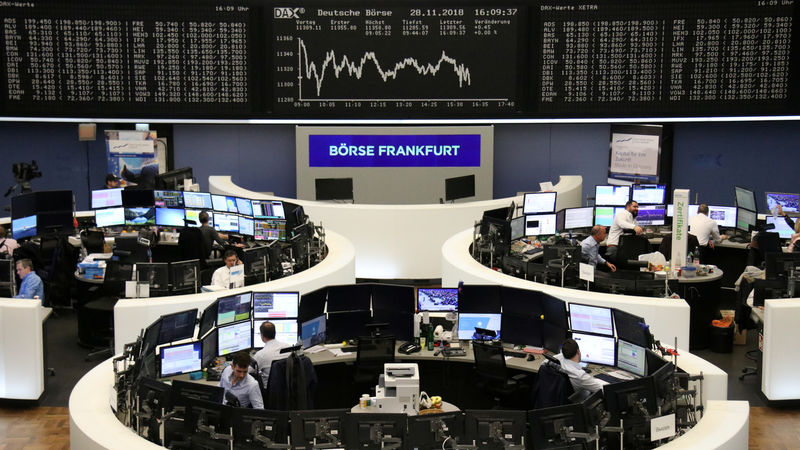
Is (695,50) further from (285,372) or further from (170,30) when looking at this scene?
(285,372)

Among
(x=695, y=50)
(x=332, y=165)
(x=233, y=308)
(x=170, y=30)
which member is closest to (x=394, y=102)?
(x=332, y=165)

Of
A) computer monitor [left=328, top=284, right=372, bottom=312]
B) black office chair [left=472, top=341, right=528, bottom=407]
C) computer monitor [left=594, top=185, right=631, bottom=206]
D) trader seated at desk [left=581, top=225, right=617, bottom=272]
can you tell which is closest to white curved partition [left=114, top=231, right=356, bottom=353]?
computer monitor [left=328, top=284, right=372, bottom=312]

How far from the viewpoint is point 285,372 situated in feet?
27.2

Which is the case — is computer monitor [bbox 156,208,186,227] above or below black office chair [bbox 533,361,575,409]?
above

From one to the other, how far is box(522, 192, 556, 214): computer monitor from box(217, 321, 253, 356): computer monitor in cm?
556

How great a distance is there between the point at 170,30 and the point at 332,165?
3370 millimetres

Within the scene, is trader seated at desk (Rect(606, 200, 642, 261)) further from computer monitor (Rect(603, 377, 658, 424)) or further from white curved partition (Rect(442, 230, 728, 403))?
computer monitor (Rect(603, 377, 658, 424))

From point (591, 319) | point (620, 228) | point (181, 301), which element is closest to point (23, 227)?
point (181, 301)

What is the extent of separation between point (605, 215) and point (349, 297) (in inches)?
234

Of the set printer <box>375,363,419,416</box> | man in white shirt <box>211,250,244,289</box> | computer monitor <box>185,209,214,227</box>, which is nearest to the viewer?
printer <box>375,363,419,416</box>

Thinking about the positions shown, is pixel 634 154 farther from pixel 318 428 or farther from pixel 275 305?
pixel 318 428

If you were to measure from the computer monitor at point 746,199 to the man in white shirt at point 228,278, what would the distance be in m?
7.12

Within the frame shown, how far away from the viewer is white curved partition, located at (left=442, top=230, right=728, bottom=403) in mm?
8047

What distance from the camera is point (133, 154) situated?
54.9 feet
